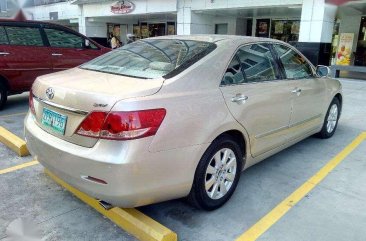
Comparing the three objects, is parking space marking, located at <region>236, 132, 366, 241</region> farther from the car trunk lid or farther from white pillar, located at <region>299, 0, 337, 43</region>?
white pillar, located at <region>299, 0, 337, 43</region>

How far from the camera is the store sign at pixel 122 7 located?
17562 millimetres

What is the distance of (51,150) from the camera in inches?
103

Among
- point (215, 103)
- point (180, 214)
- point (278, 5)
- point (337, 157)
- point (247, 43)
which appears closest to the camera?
point (215, 103)

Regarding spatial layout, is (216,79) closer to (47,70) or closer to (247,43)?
(247,43)

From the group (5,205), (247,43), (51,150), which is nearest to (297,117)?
(247,43)

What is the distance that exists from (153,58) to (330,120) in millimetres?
3217

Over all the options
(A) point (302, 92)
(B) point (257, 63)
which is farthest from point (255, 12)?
(B) point (257, 63)

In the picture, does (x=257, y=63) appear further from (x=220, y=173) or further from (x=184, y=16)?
(x=184, y=16)

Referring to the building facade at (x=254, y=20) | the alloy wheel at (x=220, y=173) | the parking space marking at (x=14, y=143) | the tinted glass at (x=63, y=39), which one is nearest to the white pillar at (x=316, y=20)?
the building facade at (x=254, y=20)

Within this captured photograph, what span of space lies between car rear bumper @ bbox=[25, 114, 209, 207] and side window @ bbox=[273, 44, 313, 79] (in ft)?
5.83

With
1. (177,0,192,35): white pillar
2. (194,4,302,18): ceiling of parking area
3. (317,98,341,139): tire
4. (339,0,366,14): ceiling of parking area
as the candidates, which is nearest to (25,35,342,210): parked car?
(317,98,341,139): tire

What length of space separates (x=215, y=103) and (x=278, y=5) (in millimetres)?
10720

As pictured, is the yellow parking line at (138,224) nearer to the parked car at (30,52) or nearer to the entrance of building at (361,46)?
the parked car at (30,52)

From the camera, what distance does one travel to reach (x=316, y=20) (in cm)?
1146
